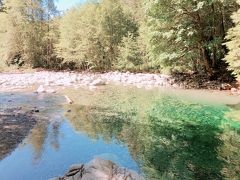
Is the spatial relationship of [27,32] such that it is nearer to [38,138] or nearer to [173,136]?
[38,138]

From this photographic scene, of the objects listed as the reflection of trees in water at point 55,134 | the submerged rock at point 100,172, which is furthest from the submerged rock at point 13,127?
the submerged rock at point 100,172

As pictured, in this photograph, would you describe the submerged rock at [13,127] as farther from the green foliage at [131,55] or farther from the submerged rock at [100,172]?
the green foliage at [131,55]

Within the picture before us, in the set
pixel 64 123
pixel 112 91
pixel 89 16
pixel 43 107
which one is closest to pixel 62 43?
pixel 89 16

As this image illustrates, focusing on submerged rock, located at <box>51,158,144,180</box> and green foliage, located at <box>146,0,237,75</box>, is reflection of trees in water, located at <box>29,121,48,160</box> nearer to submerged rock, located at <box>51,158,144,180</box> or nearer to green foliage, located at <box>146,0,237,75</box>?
submerged rock, located at <box>51,158,144,180</box>

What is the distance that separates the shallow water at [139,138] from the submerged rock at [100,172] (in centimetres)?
205

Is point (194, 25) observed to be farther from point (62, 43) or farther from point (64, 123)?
point (62, 43)

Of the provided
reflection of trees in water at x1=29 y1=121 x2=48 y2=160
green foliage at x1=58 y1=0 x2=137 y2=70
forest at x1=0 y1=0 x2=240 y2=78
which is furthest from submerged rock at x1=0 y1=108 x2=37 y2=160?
green foliage at x1=58 y1=0 x2=137 y2=70

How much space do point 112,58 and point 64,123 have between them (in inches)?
1073

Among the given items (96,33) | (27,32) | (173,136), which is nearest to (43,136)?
(173,136)

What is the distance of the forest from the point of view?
80.4 feet

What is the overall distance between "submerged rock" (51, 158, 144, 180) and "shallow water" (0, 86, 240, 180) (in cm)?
205

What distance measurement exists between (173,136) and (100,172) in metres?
6.19

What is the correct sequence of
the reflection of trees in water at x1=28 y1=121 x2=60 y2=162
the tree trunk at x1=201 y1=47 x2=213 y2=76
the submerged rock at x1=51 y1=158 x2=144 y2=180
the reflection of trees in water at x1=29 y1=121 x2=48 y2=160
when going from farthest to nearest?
the tree trunk at x1=201 y1=47 x2=213 y2=76 < the reflection of trees in water at x1=28 y1=121 x2=60 y2=162 < the reflection of trees in water at x1=29 y1=121 x2=48 y2=160 < the submerged rock at x1=51 y1=158 x2=144 y2=180

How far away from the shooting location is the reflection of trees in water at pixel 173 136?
8.87 metres
